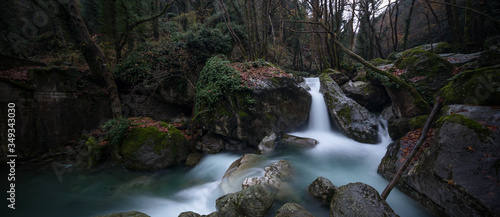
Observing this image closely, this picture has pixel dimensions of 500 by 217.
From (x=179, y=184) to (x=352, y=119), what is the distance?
717 cm

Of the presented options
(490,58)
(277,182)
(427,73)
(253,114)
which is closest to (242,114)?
(253,114)

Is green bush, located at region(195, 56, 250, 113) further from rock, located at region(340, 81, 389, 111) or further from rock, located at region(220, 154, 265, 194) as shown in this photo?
rock, located at region(340, 81, 389, 111)

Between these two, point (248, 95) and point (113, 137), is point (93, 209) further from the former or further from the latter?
point (248, 95)

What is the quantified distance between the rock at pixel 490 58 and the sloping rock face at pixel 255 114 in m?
6.18

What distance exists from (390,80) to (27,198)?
13309mm

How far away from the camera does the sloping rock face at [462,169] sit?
2.70 meters

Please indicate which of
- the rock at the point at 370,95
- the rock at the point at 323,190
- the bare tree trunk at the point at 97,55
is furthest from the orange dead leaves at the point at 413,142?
the bare tree trunk at the point at 97,55

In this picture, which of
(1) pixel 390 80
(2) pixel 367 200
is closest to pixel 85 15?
(2) pixel 367 200

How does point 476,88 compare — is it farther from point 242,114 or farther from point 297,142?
point 242,114

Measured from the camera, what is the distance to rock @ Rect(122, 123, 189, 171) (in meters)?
5.96

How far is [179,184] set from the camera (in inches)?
217

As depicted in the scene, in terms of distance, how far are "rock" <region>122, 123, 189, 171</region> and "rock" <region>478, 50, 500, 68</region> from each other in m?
10.8

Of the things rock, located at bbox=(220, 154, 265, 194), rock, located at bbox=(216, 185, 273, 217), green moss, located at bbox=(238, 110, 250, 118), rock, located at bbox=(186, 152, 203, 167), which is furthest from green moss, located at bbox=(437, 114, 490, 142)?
rock, located at bbox=(186, 152, 203, 167)

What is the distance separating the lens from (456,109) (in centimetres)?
411
